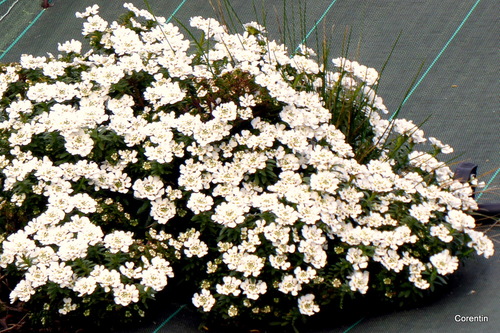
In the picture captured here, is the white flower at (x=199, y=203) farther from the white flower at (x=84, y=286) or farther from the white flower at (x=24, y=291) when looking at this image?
the white flower at (x=24, y=291)

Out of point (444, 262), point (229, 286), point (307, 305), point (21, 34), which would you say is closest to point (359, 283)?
point (307, 305)

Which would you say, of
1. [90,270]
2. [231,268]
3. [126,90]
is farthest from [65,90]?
[231,268]

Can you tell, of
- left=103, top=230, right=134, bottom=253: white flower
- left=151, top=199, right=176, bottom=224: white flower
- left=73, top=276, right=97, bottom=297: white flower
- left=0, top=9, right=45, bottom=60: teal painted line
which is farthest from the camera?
left=0, top=9, right=45, bottom=60: teal painted line

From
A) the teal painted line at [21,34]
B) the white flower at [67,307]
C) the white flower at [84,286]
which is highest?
the teal painted line at [21,34]

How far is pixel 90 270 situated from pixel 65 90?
2.83ft

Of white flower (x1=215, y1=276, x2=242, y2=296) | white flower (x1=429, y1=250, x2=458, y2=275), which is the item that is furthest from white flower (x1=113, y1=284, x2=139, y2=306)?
white flower (x1=429, y1=250, x2=458, y2=275)

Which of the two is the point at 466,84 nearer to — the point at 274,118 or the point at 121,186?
the point at 274,118

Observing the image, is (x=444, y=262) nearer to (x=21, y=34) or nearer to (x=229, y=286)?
(x=229, y=286)

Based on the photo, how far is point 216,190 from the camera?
2.81m

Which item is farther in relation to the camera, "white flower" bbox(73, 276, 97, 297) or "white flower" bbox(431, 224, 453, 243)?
"white flower" bbox(431, 224, 453, 243)

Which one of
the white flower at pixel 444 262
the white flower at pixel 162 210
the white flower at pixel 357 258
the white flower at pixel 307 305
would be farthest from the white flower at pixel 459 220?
the white flower at pixel 162 210

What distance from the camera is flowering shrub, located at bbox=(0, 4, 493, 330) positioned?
8.73 ft

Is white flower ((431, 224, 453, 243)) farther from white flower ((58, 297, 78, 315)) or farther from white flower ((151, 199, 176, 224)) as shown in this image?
white flower ((58, 297, 78, 315))

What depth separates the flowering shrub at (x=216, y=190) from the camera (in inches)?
105
